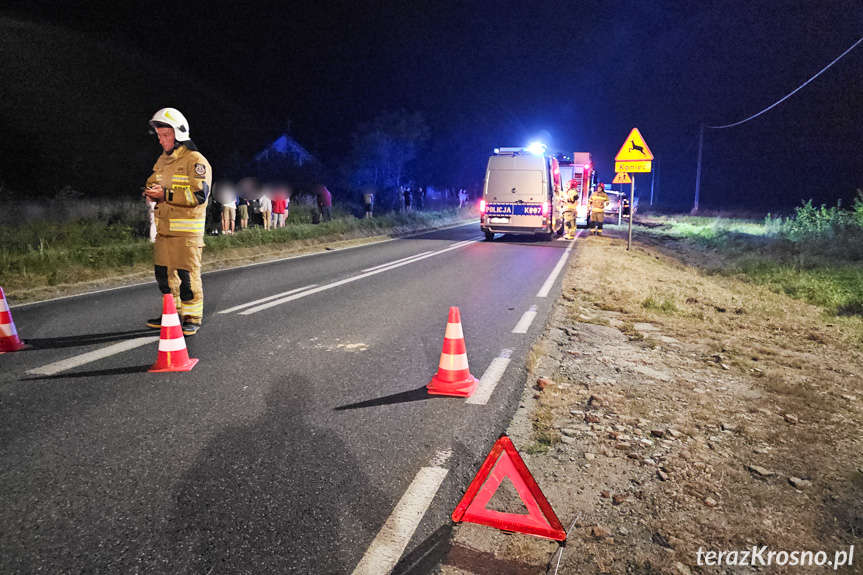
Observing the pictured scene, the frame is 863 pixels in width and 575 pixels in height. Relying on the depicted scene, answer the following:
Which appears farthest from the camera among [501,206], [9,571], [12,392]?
[501,206]

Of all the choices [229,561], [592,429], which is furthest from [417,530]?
[592,429]

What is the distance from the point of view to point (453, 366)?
4.37 m

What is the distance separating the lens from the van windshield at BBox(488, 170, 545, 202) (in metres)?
17.9

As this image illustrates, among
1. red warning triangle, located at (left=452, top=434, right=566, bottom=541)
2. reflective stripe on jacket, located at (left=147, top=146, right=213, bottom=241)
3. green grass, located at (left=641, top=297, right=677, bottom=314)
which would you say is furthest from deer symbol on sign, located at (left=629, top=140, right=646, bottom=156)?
red warning triangle, located at (left=452, top=434, right=566, bottom=541)

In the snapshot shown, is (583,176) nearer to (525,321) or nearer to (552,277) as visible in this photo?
(552,277)

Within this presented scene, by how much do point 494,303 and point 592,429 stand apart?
4.55 m

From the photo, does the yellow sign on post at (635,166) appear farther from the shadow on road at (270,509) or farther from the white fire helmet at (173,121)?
the shadow on road at (270,509)

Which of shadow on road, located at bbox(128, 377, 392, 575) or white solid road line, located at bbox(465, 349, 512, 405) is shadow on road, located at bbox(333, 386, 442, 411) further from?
shadow on road, located at bbox(128, 377, 392, 575)

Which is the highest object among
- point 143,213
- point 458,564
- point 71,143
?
point 71,143

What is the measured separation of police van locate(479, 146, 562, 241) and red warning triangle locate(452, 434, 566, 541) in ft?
53.4

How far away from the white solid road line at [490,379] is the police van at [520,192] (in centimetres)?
1321

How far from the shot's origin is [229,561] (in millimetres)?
2309

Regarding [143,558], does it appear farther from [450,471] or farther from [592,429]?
[592,429]

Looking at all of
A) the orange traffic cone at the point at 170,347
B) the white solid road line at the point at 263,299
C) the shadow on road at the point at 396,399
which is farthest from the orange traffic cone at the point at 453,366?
the white solid road line at the point at 263,299
